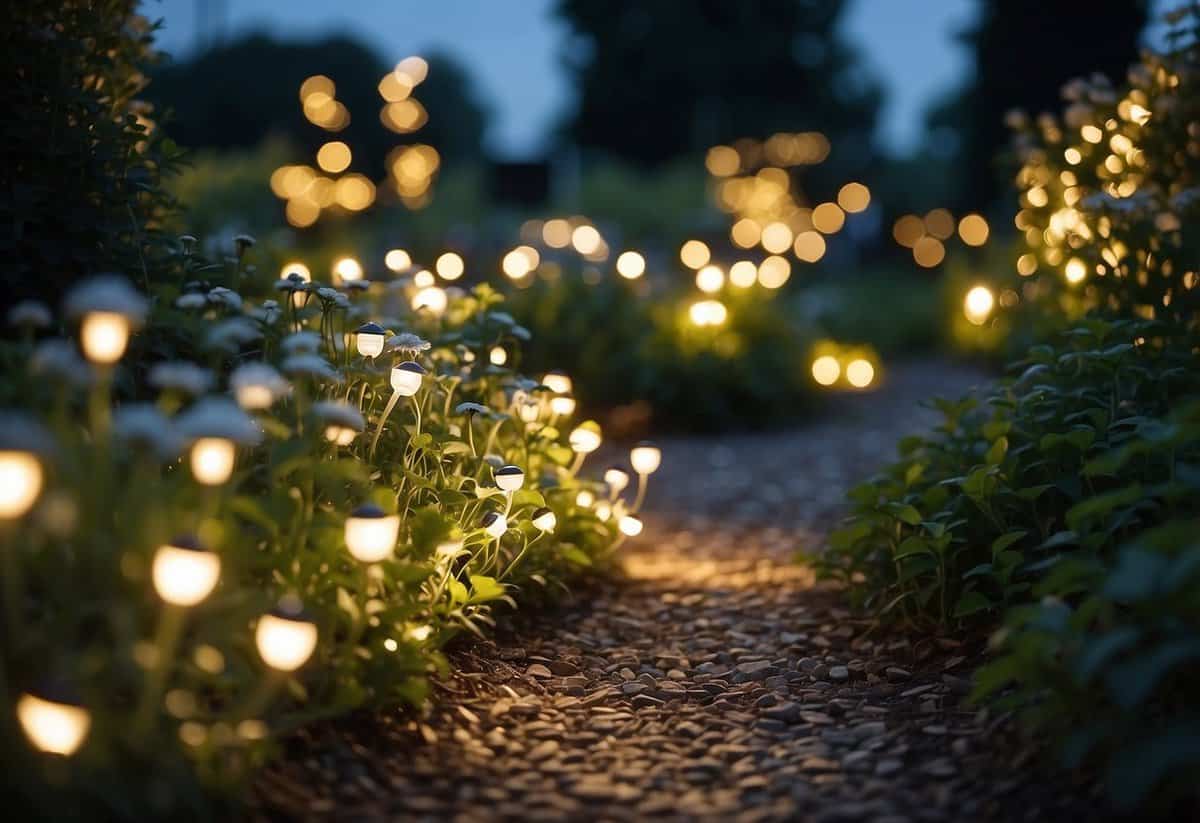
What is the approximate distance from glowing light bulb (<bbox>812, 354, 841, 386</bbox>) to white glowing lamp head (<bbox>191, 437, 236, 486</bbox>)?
259 inches

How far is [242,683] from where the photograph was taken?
1.96 meters

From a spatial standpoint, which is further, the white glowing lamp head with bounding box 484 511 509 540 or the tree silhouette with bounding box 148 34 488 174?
the tree silhouette with bounding box 148 34 488 174

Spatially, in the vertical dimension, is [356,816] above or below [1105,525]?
below

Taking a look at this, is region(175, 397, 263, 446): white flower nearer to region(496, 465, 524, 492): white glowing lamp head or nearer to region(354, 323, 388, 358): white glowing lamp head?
region(354, 323, 388, 358): white glowing lamp head

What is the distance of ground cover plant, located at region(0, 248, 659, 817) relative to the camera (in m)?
1.72

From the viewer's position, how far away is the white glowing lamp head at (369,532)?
201cm

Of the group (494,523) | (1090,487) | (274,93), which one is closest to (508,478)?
(494,523)

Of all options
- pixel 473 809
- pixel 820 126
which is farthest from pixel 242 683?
pixel 820 126

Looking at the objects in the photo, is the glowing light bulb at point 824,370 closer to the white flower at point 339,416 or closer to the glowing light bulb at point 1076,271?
the glowing light bulb at point 1076,271

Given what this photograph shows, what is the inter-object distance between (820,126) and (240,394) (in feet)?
81.8

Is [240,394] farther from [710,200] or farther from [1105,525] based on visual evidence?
[710,200]

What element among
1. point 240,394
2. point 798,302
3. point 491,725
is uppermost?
point 798,302

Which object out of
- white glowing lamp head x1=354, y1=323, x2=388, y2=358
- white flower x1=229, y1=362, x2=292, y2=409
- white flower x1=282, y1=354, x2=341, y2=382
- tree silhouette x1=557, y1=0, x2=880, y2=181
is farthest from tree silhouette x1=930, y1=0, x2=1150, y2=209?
tree silhouette x1=557, y1=0, x2=880, y2=181

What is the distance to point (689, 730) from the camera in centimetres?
260
